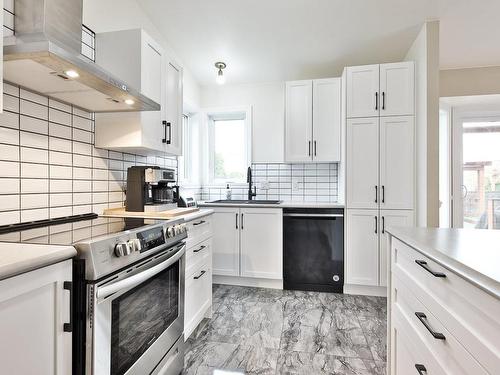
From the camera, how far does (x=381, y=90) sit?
2791 mm

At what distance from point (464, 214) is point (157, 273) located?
383cm

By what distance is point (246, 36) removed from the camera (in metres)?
2.81

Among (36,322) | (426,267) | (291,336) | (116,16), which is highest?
(116,16)

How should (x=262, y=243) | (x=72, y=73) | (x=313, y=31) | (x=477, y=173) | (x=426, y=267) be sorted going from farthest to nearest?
(x=477, y=173), (x=262, y=243), (x=313, y=31), (x=72, y=73), (x=426, y=267)

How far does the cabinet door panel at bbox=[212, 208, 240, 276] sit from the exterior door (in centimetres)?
98

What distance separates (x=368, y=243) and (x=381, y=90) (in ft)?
5.23

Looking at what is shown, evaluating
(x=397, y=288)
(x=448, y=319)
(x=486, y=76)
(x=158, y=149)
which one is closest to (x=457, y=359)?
(x=448, y=319)

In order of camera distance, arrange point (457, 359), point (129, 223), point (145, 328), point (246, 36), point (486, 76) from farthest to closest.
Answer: point (486, 76) → point (246, 36) → point (129, 223) → point (145, 328) → point (457, 359)

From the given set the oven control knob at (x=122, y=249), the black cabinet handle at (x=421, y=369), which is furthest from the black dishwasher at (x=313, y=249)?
the oven control knob at (x=122, y=249)

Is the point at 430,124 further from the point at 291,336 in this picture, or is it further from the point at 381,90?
the point at 291,336

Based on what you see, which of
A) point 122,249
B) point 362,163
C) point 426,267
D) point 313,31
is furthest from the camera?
point 362,163

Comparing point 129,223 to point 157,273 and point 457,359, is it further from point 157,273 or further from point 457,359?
point 457,359

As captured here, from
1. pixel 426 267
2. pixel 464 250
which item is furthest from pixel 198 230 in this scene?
pixel 464 250

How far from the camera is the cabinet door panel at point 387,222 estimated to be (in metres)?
2.73
